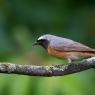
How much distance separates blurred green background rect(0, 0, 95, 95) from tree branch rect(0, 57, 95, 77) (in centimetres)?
177

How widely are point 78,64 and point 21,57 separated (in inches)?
91.0

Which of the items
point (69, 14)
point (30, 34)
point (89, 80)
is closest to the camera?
point (89, 80)

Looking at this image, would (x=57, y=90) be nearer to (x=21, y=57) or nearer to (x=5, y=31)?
(x=21, y=57)

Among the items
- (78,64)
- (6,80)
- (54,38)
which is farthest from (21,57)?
(78,64)

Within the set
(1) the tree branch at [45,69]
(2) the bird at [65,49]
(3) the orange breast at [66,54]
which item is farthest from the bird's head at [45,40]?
(1) the tree branch at [45,69]

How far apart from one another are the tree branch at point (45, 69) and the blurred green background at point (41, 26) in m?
1.77

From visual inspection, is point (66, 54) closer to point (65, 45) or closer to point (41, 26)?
point (65, 45)

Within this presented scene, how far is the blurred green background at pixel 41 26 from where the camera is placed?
791 centimetres

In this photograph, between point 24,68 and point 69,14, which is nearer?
point 24,68

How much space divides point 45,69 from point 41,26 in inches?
187

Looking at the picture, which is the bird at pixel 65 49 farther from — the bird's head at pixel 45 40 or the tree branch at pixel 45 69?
the tree branch at pixel 45 69

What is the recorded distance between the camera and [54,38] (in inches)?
258

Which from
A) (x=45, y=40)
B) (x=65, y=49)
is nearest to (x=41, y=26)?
(x=45, y=40)

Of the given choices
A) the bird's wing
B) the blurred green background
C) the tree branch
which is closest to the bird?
the bird's wing
